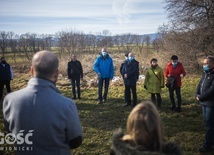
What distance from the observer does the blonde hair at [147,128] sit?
1.66 metres

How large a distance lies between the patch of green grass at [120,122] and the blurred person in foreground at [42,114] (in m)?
2.68

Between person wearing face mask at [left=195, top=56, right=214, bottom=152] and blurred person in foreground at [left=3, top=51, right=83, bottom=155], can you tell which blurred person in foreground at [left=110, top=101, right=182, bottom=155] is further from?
person wearing face mask at [left=195, top=56, right=214, bottom=152]

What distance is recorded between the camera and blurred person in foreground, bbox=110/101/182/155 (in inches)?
65.0

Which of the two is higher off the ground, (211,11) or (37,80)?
(211,11)

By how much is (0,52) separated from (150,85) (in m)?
47.8

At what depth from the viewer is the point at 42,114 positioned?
181 centimetres

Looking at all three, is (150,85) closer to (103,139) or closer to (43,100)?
(103,139)

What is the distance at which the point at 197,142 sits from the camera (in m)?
4.61

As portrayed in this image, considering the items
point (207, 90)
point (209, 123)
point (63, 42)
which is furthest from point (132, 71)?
point (63, 42)

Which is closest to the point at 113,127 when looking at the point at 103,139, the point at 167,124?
the point at 103,139

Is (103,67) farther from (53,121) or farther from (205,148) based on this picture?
(53,121)

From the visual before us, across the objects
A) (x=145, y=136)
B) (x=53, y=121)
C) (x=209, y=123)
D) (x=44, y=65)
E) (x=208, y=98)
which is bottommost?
(x=209, y=123)

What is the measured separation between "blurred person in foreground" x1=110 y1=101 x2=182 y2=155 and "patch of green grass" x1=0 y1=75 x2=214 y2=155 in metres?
2.82

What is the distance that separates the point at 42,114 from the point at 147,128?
94 centimetres
